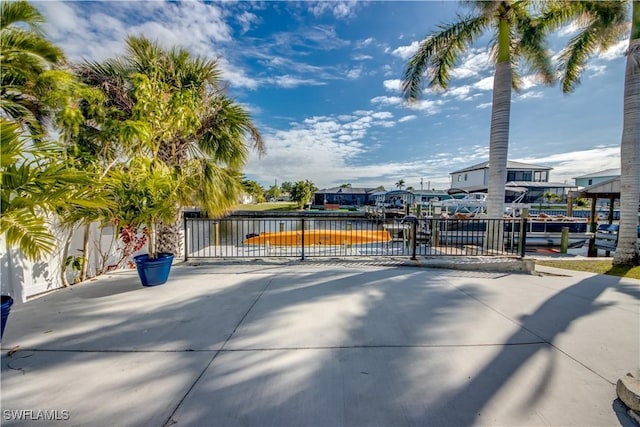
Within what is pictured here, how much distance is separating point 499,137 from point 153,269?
8.58 meters

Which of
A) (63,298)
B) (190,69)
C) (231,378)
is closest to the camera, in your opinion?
(231,378)

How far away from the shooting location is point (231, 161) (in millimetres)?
6133

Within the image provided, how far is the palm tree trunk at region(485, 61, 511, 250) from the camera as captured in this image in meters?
6.91

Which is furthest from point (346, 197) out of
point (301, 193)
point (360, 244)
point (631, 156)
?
point (631, 156)

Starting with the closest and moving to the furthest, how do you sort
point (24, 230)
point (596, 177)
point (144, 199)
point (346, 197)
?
point (24, 230) → point (144, 199) → point (596, 177) → point (346, 197)

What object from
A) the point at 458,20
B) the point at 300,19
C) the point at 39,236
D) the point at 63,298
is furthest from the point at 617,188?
the point at 63,298

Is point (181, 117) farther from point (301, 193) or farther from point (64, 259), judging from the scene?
point (301, 193)

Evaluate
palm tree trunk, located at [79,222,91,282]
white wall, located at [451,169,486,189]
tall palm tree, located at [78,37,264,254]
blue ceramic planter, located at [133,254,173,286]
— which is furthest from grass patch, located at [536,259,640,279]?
white wall, located at [451,169,486,189]

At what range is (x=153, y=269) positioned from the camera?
4148 millimetres

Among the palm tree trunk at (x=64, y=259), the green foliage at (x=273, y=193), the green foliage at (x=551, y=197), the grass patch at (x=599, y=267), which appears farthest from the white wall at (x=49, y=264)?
the green foliage at (x=273, y=193)

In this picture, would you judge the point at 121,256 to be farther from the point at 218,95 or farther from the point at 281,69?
the point at 281,69

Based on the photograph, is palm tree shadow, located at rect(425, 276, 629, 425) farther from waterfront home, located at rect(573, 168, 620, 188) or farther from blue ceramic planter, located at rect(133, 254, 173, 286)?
waterfront home, located at rect(573, 168, 620, 188)

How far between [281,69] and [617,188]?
1287cm

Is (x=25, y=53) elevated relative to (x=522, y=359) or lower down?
elevated
